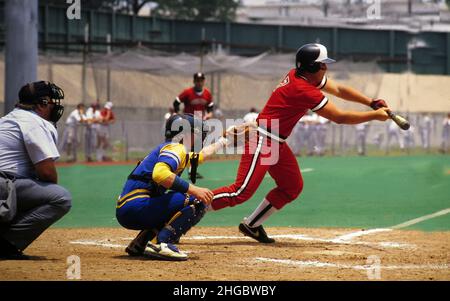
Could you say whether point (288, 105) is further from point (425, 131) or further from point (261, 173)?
point (425, 131)

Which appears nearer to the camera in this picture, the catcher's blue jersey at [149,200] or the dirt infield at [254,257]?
the dirt infield at [254,257]

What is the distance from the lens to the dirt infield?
7461 millimetres

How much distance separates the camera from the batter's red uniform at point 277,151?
959 cm

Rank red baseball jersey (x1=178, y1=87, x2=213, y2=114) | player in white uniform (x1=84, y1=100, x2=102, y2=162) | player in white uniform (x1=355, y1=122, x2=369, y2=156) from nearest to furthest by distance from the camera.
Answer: red baseball jersey (x1=178, y1=87, x2=213, y2=114) < player in white uniform (x1=84, y1=100, x2=102, y2=162) < player in white uniform (x1=355, y1=122, x2=369, y2=156)

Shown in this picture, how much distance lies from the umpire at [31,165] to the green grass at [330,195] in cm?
365

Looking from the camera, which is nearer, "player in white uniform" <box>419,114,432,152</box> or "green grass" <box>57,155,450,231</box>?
"green grass" <box>57,155,450,231</box>

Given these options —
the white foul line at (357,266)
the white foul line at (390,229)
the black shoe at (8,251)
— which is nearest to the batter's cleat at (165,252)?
the white foul line at (357,266)

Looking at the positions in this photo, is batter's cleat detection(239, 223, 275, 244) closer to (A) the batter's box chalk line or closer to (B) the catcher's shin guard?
(A) the batter's box chalk line

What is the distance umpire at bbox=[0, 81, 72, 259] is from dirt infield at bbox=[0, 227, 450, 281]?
299 millimetres

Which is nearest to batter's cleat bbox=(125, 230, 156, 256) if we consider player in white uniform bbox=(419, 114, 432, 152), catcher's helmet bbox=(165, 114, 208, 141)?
catcher's helmet bbox=(165, 114, 208, 141)

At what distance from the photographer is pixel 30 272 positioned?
7.36 m

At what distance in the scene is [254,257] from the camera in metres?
8.73

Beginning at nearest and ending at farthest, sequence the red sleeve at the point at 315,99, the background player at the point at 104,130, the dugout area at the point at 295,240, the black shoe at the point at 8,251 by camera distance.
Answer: the dugout area at the point at 295,240
the black shoe at the point at 8,251
the red sleeve at the point at 315,99
the background player at the point at 104,130

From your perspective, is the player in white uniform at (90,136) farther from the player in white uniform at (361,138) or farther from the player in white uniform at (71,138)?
Answer: the player in white uniform at (361,138)
